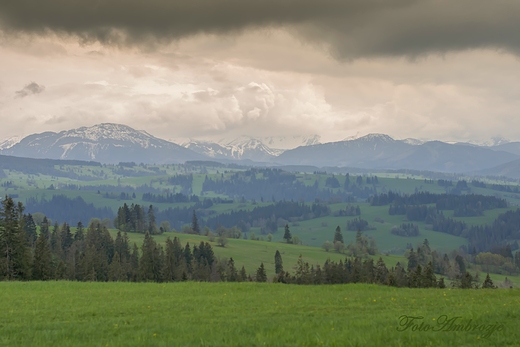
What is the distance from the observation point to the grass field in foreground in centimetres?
2120

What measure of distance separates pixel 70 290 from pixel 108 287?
4.02m

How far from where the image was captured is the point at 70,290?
4616 centimetres

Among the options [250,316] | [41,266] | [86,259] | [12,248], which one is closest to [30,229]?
[86,259]

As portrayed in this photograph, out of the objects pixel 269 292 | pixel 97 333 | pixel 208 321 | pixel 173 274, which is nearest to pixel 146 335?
pixel 97 333

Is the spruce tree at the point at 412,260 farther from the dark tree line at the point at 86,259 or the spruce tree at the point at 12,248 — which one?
the spruce tree at the point at 12,248

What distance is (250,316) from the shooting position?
95.3 ft

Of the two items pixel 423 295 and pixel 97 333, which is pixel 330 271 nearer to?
pixel 423 295

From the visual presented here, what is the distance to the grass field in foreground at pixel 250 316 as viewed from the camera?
69.6ft

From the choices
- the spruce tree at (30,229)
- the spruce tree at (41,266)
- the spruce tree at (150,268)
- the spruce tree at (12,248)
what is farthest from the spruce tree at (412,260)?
the spruce tree at (12,248)

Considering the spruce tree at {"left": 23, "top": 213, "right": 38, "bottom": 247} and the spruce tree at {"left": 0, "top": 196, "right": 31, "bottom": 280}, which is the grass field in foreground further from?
the spruce tree at {"left": 23, "top": 213, "right": 38, "bottom": 247}

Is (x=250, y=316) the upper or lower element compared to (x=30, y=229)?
upper

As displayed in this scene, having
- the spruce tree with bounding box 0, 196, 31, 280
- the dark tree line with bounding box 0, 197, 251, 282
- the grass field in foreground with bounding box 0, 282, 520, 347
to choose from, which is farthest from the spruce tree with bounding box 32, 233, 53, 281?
the grass field in foreground with bounding box 0, 282, 520, 347

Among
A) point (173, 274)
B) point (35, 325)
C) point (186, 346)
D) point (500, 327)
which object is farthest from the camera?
point (173, 274)

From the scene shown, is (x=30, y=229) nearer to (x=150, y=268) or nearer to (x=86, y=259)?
(x=86, y=259)
